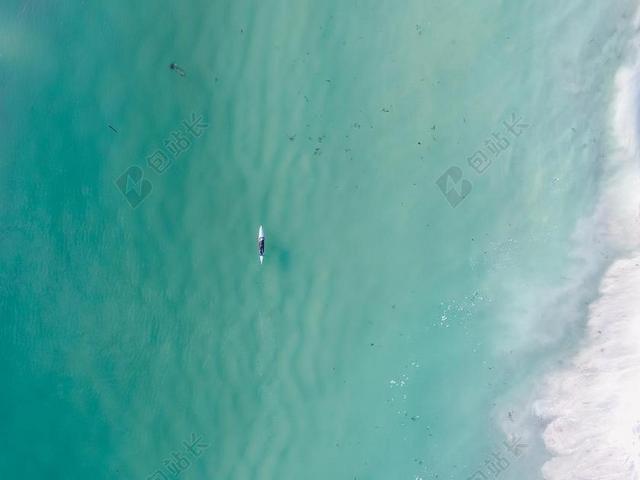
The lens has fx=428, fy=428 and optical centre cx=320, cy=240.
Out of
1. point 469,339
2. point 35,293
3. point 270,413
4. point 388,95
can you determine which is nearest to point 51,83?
point 35,293

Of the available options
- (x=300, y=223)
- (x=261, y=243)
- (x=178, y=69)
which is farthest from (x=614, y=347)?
(x=178, y=69)

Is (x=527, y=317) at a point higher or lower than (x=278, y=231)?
lower

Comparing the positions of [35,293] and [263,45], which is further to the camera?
[35,293]

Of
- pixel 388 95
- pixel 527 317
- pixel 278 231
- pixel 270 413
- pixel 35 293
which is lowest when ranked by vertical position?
pixel 527 317

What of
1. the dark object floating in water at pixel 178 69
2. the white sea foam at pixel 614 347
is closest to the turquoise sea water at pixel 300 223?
the dark object floating in water at pixel 178 69

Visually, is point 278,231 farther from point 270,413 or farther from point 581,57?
point 581,57
